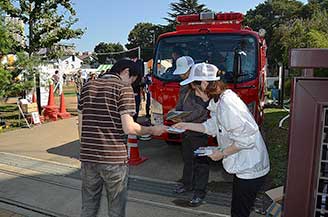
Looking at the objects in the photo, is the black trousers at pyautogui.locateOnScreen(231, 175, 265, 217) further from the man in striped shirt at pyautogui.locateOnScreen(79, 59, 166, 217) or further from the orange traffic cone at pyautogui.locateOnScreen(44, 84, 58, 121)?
the orange traffic cone at pyautogui.locateOnScreen(44, 84, 58, 121)

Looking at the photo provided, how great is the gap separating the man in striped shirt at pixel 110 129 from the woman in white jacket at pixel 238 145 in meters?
0.67

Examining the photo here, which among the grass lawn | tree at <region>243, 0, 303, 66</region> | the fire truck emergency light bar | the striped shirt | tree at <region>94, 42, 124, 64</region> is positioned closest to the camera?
the striped shirt

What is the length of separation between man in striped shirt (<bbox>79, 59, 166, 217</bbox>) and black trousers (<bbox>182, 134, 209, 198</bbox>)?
4.80ft

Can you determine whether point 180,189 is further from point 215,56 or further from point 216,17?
point 216,17

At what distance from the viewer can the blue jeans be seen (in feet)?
8.59

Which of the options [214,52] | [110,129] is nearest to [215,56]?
[214,52]

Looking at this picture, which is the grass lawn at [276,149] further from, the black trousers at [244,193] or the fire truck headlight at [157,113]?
the fire truck headlight at [157,113]

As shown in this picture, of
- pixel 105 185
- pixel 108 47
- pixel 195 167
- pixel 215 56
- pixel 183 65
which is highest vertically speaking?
pixel 108 47

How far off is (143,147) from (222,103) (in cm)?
471

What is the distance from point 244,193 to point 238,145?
484 millimetres

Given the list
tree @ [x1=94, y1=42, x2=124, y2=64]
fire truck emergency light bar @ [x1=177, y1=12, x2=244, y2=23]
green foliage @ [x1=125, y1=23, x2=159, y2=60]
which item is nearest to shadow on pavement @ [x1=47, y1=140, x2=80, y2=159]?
fire truck emergency light bar @ [x1=177, y1=12, x2=244, y2=23]

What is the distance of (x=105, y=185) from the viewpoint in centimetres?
273

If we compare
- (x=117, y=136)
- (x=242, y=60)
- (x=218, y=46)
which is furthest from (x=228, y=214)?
(x=218, y=46)

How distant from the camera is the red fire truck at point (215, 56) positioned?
498 cm
